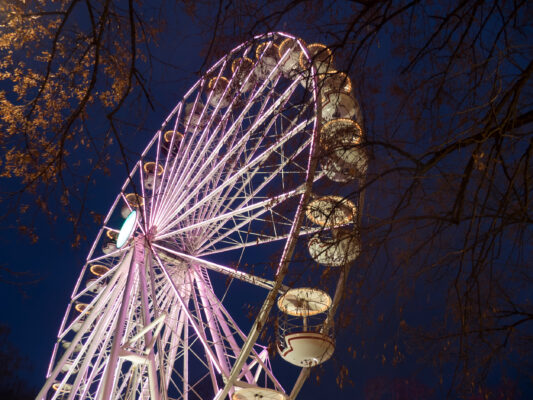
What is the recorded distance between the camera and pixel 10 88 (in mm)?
5207

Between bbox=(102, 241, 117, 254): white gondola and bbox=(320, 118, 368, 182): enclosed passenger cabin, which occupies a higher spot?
bbox=(102, 241, 117, 254): white gondola

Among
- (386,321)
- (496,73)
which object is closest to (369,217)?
(386,321)

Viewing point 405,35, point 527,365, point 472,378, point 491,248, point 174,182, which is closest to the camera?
point 491,248

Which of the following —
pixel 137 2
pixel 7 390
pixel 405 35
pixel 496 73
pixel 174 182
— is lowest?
pixel 7 390

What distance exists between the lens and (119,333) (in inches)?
406

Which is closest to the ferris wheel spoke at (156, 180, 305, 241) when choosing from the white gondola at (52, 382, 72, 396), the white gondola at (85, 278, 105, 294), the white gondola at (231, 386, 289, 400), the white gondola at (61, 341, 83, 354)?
the white gondola at (231, 386, 289, 400)

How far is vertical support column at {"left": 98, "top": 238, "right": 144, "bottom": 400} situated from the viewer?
9.36m

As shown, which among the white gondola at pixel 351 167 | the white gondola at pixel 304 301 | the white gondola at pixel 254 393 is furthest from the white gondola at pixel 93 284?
the white gondola at pixel 351 167

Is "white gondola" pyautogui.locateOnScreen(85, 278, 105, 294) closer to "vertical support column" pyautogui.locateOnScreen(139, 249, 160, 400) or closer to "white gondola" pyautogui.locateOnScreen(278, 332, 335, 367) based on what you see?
"vertical support column" pyautogui.locateOnScreen(139, 249, 160, 400)

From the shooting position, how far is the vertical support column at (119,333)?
936cm

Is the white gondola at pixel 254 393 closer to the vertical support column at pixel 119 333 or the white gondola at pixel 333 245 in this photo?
the vertical support column at pixel 119 333

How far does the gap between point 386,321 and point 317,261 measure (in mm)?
780

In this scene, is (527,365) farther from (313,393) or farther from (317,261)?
(313,393)

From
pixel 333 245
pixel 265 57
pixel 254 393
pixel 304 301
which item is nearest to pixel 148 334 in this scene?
pixel 254 393
